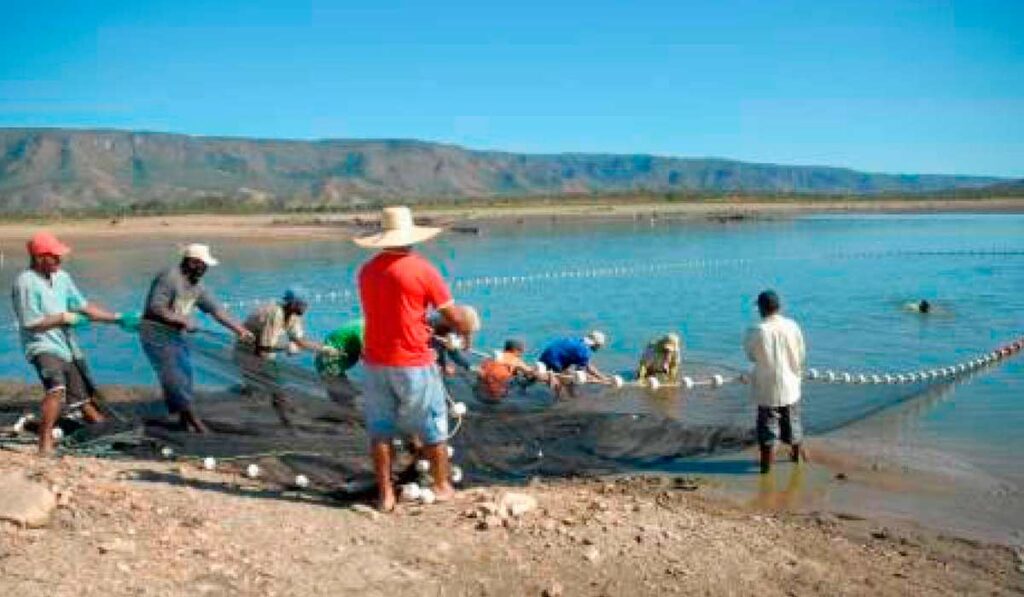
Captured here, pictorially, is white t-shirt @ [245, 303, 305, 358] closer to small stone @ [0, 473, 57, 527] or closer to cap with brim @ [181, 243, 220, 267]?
cap with brim @ [181, 243, 220, 267]

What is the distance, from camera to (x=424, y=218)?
228 feet

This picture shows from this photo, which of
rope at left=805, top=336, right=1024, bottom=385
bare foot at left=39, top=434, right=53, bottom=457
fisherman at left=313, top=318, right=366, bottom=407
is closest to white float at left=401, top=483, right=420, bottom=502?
fisherman at left=313, top=318, right=366, bottom=407

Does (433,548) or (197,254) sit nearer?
(433,548)

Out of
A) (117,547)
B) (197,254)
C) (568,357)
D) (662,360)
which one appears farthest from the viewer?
(662,360)

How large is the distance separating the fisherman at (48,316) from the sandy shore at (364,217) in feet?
137

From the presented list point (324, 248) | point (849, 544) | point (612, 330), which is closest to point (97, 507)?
point (849, 544)

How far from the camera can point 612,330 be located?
58.5 feet

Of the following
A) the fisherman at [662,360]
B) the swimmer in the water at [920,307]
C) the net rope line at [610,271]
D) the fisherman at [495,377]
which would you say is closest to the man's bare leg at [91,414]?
the fisherman at [495,377]

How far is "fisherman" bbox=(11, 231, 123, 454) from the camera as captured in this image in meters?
6.91

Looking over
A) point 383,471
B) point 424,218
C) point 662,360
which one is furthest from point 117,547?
point 424,218

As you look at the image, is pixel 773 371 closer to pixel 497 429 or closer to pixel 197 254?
pixel 497 429

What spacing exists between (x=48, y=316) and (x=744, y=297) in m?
18.4

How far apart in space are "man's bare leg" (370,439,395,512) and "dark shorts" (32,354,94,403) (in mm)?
2853

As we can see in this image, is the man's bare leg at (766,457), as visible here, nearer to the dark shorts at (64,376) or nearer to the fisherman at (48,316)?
the fisherman at (48,316)
